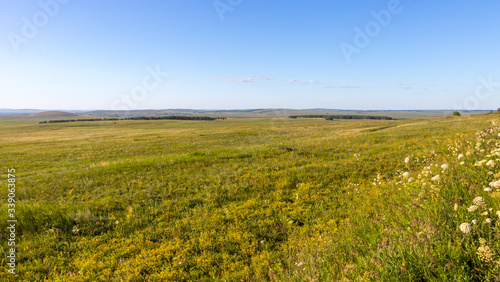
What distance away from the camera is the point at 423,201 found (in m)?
4.70

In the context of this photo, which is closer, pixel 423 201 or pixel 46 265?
pixel 423 201

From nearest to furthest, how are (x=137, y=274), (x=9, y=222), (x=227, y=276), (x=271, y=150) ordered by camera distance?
(x=227, y=276)
(x=137, y=274)
(x=9, y=222)
(x=271, y=150)

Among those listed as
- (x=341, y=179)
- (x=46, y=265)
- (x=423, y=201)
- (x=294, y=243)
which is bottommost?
(x=46, y=265)

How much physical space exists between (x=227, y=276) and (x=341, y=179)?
650 cm

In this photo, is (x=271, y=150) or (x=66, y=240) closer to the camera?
(x=66, y=240)

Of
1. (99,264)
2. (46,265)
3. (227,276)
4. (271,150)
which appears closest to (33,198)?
(46,265)

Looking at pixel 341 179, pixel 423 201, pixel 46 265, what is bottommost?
pixel 46 265

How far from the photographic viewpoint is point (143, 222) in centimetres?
738

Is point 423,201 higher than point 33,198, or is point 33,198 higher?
point 423,201

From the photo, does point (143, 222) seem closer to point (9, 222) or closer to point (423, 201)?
point (9, 222)

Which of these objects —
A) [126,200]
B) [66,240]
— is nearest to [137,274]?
[66,240]

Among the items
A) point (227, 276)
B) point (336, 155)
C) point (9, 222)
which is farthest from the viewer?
point (336, 155)

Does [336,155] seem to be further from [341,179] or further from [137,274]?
[137,274]

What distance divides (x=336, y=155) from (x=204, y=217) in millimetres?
9198
